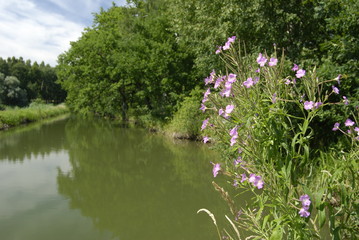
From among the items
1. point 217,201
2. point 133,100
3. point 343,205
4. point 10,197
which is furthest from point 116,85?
point 343,205

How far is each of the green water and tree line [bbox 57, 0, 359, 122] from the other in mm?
2906

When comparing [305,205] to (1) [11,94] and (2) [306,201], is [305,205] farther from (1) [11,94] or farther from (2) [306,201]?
(1) [11,94]

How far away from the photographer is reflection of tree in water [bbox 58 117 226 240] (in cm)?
419

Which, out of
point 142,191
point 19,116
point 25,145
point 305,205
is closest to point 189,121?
point 142,191

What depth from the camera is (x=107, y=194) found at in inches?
222

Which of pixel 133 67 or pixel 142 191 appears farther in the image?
pixel 133 67

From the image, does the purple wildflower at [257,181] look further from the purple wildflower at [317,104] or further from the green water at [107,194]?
the green water at [107,194]

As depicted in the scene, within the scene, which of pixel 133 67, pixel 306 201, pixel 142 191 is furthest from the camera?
pixel 133 67

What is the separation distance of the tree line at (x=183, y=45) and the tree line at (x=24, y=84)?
1410cm

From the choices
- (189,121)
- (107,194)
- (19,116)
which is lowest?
(19,116)

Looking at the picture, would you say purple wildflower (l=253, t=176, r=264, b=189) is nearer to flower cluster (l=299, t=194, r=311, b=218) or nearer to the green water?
flower cluster (l=299, t=194, r=311, b=218)

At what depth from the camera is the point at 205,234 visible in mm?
3891

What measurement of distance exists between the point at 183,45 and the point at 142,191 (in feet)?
31.9

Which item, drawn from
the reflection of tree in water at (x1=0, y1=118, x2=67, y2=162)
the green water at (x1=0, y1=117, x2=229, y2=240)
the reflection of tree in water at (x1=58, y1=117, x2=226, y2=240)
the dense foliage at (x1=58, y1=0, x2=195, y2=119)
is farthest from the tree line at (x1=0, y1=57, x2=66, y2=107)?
the reflection of tree in water at (x1=58, y1=117, x2=226, y2=240)
